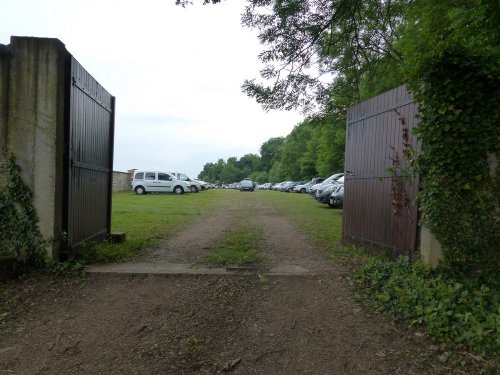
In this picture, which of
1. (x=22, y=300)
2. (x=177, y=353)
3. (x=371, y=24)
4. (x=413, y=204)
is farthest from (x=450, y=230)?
(x=371, y=24)

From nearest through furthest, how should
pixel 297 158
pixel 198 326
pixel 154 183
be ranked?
pixel 198 326 < pixel 154 183 < pixel 297 158

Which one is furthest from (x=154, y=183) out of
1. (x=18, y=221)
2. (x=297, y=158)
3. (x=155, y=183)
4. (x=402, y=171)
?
(x=297, y=158)

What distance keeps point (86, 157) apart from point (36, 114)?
1194 millimetres

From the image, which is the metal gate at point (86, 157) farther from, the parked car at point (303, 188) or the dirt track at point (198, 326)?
the parked car at point (303, 188)

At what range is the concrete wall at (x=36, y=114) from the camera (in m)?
5.12

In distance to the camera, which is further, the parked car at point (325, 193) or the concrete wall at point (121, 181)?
the concrete wall at point (121, 181)

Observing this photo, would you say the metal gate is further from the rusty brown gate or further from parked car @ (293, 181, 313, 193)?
parked car @ (293, 181, 313, 193)

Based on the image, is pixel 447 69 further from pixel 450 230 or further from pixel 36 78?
pixel 36 78

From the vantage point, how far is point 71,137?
5492 mm

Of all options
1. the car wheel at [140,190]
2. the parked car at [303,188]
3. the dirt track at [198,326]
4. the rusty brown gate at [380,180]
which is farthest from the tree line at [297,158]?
the dirt track at [198,326]

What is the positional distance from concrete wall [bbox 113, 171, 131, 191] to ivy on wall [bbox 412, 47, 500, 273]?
28.9 metres

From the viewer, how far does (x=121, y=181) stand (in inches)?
1313

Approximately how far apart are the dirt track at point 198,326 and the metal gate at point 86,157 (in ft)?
3.78

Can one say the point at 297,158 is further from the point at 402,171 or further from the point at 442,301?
the point at 442,301
